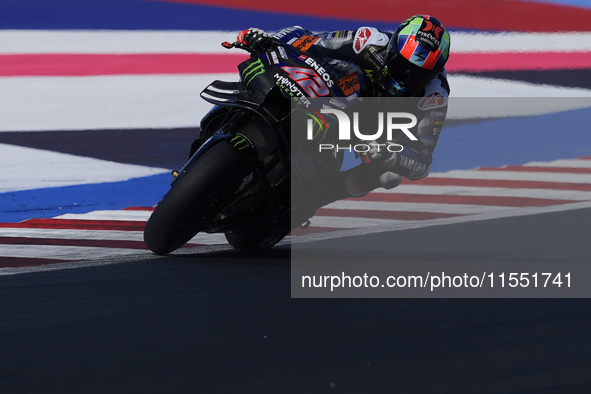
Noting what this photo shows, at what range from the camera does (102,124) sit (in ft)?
29.9

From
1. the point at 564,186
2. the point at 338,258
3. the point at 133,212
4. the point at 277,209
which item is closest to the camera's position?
the point at 277,209

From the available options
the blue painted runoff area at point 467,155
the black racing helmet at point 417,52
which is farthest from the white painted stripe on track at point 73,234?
the black racing helmet at point 417,52

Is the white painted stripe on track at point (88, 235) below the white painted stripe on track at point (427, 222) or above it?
below

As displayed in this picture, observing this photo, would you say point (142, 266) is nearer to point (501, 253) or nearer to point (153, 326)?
point (153, 326)

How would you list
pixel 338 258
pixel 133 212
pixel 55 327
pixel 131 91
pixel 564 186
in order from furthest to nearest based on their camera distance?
1. pixel 131 91
2. pixel 564 186
3. pixel 133 212
4. pixel 338 258
5. pixel 55 327

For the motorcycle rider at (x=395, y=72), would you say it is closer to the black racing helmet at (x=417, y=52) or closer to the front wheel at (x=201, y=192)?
the black racing helmet at (x=417, y=52)

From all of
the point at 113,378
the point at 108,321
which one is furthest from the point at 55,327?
the point at 113,378

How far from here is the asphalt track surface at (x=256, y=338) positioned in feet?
10.2

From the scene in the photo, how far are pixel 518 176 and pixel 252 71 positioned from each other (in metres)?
4.47

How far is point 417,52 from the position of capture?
5.06m

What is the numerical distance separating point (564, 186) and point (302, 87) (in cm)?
431

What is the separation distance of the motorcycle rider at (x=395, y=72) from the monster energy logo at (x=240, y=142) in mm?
454

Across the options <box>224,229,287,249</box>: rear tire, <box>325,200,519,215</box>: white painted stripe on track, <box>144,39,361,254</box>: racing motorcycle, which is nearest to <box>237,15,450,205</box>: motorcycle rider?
<box>144,39,361,254</box>: racing motorcycle

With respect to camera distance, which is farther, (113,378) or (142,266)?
(142,266)
